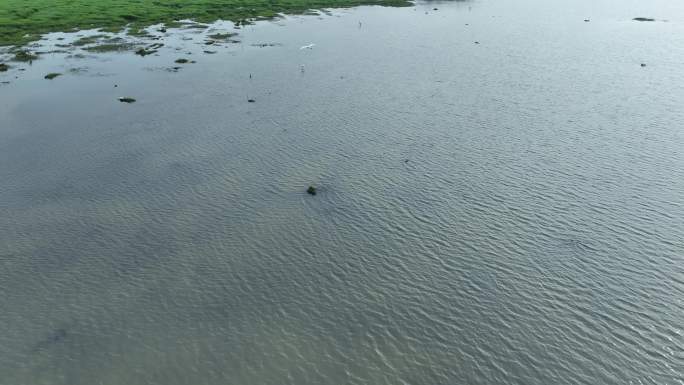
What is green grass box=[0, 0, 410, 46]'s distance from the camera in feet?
338

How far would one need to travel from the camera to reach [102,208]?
Answer: 39688 mm

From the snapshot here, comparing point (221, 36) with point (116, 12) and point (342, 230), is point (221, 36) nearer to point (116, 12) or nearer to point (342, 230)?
point (116, 12)

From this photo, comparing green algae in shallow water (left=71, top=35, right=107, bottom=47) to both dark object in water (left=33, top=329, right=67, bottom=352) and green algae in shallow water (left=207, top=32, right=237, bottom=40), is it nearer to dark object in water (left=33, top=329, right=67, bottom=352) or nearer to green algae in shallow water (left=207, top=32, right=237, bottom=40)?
green algae in shallow water (left=207, top=32, right=237, bottom=40)

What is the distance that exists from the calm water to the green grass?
38.9 m

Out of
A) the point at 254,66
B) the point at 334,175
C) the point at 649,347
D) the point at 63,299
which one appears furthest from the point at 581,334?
the point at 254,66

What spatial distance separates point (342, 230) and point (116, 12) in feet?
371

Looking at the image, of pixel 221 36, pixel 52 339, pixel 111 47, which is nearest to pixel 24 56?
pixel 111 47

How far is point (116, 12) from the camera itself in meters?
120

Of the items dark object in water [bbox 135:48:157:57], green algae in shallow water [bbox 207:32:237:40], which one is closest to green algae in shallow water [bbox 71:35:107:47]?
dark object in water [bbox 135:48:157:57]

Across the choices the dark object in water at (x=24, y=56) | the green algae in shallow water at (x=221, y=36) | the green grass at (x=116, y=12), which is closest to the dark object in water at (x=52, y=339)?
the dark object in water at (x=24, y=56)

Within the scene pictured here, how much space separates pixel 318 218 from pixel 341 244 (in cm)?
407

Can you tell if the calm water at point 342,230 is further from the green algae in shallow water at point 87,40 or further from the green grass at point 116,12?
the green grass at point 116,12

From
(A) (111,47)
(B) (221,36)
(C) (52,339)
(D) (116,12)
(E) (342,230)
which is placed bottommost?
Result: (C) (52,339)

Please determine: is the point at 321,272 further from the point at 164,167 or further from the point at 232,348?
the point at 164,167
